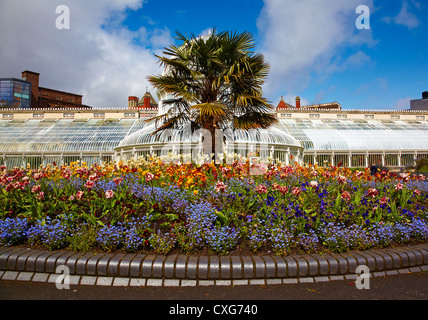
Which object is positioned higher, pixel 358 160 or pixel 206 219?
pixel 358 160

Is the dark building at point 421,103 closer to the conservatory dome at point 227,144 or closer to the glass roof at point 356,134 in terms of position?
the glass roof at point 356,134

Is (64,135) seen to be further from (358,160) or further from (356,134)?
(356,134)

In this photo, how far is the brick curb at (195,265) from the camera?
339cm

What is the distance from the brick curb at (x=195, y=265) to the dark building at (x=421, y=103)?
209ft

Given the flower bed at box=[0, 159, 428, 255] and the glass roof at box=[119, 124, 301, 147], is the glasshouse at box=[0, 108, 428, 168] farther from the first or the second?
the flower bed at box=[0, 159, 428, 255]

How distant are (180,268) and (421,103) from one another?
66132mm

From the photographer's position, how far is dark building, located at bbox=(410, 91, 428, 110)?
5517 centimetres

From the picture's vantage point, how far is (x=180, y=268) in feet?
11.1

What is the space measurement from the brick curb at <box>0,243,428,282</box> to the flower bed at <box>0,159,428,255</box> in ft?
A: 0.81

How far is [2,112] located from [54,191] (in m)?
34.3

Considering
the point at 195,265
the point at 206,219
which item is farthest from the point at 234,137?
the point at 195,265

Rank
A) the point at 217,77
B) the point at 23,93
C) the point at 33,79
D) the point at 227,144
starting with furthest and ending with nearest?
the point at 23,93
the point at 33,79
the point at 227,144
the point at 217,77

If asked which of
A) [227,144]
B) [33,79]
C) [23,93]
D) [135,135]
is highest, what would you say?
[33,79]

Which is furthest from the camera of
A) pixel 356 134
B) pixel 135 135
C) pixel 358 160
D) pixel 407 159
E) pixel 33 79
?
pixel 33 79
